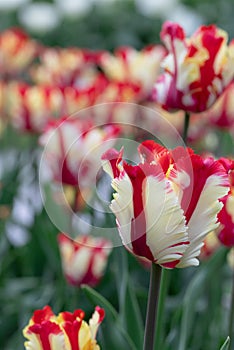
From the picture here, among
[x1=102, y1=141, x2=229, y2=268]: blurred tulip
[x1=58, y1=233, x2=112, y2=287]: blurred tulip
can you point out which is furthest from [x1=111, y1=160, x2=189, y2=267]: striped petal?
[x1=58, y1=233, x2=112, y2=287]: blurred tulip

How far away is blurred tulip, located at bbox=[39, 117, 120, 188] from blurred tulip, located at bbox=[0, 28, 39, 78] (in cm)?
83

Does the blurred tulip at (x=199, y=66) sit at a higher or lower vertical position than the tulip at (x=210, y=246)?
higher

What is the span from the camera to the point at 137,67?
1.73m

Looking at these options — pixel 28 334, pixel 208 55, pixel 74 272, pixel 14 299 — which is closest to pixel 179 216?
pixel 28 334

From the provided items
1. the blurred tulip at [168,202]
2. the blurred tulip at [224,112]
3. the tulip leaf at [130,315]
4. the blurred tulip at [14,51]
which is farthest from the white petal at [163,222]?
the blurred tulip at [14,51]

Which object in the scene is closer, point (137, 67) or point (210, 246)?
point (210, 246)

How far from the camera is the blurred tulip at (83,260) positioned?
1227 millimetres

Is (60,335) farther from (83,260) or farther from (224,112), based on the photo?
(224,112)

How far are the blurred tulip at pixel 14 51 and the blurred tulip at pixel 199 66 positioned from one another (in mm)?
1101

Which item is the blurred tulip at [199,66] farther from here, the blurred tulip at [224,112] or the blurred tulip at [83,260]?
the blurred tulip at [224,112]

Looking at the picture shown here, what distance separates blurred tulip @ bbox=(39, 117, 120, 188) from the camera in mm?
1275

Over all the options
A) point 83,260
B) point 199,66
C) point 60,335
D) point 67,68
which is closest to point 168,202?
point 60,335

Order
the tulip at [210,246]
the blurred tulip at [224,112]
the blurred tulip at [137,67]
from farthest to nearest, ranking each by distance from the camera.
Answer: the blurred tulip at [137,67]
the blurred tulip at [224,112]
the tulip at [210,246]

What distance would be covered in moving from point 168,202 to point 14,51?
1520 millimetres
